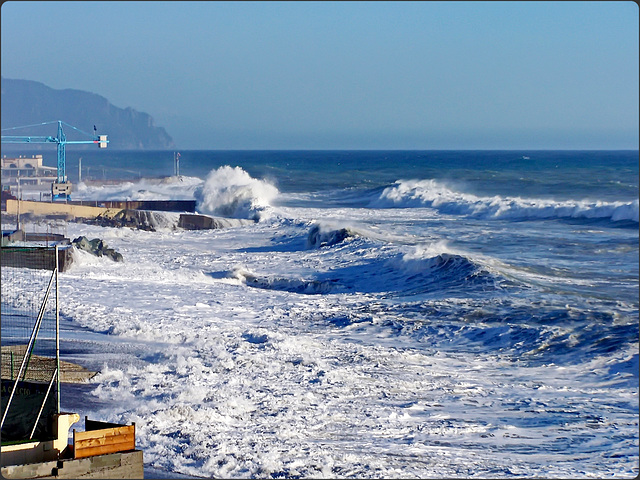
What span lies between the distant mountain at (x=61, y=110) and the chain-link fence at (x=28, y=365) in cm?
4600

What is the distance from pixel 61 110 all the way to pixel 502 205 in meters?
57.0

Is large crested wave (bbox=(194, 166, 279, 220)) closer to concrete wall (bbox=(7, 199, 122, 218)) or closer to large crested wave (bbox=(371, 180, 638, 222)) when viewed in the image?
large crested wave (bbox=(371, 180, 638, 222))

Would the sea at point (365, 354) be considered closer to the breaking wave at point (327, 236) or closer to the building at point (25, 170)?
the breaking wave at point (327, 236)

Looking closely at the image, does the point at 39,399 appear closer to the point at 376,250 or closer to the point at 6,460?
the point at 6,460

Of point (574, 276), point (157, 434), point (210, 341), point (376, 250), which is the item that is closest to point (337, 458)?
point (157, 434)

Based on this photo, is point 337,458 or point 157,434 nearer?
point 337,458

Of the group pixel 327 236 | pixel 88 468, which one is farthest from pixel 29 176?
pixel 88 468

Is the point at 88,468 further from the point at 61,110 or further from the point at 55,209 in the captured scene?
the point at 61,110

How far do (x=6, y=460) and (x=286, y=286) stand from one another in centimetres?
1433

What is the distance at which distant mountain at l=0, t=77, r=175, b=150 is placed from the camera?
79.9 metres

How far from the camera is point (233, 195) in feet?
165

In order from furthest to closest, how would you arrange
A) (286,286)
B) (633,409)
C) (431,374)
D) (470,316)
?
(286,286) < (470,316) < (431,374) < (633,409)

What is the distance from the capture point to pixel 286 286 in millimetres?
21562

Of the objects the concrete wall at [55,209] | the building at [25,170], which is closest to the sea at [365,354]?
the concrete wall at [55,209]
